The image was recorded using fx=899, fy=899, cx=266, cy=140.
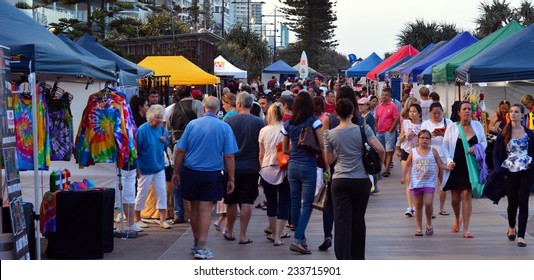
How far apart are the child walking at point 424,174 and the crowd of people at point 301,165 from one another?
0.01 m

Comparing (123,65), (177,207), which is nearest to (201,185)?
(177,207)

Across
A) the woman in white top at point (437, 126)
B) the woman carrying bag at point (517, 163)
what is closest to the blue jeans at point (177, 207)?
the woman in white top at point (437, 126)

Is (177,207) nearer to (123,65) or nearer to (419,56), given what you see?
(123,65)

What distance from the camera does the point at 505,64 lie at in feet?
50.0

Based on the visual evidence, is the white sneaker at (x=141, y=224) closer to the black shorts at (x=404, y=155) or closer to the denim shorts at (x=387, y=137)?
the black shorts at (x=404, y=155)

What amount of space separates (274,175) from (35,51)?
126 inches

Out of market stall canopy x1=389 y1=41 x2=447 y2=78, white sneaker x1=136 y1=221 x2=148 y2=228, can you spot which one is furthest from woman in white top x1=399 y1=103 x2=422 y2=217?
market stall canopy x1=389 y1=41 x2=447 y2=78

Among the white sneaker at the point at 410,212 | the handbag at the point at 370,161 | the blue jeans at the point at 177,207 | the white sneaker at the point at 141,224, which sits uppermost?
the handbag at the point at 370,161

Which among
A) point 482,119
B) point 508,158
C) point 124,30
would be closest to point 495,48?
point 482,119

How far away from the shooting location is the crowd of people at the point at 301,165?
28.5ft

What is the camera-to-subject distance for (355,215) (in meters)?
8.63
